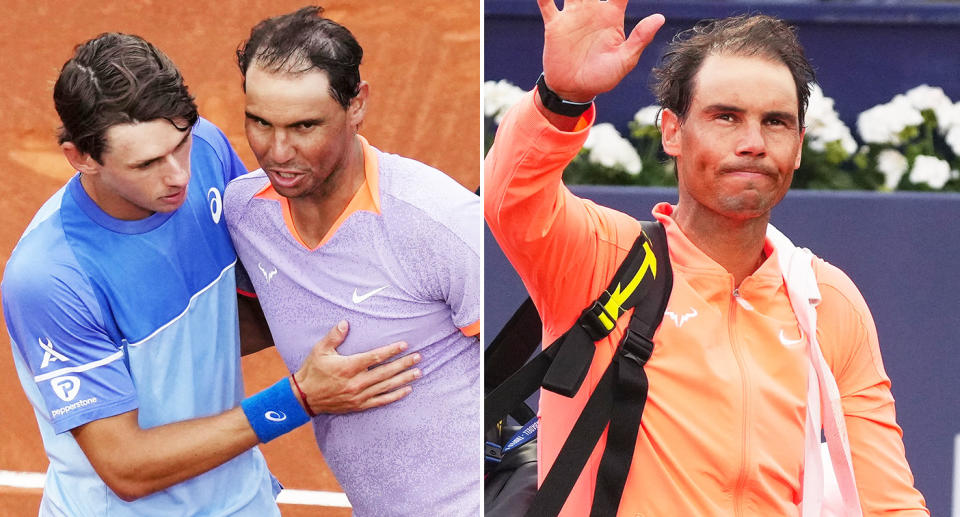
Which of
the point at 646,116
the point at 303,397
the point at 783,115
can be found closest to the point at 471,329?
Result: the point at 303,397

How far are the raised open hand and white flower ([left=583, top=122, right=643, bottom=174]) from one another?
3.15 ft

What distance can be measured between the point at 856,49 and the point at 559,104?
4.42ft

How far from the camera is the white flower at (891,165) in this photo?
2143 millimetres

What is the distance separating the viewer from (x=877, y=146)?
2.16 metres

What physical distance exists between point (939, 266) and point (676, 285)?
108 centimetres

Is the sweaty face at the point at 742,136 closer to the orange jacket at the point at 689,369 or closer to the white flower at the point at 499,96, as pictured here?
the orange jacket at the point at 689,369

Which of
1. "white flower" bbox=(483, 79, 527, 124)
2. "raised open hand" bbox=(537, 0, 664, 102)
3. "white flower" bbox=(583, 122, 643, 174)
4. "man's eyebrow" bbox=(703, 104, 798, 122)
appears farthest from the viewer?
"white flower" bbox=(583, 122, 643, 174)

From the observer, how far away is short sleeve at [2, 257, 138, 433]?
1189 mm

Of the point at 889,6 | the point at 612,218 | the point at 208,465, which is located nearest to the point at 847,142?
the point at 889,6

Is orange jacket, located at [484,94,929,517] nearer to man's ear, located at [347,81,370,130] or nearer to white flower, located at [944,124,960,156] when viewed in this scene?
man's ear, located at [347,81,370,130]

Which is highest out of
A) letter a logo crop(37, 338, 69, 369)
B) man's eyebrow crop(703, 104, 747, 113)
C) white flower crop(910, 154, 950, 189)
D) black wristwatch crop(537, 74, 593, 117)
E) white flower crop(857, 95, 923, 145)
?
black wristwatch crop(537, 74, 593, 117)

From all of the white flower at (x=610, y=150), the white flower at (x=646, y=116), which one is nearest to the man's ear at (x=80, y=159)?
the white flower at (x=610, y=150)

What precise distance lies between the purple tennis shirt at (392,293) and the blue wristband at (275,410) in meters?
0.05

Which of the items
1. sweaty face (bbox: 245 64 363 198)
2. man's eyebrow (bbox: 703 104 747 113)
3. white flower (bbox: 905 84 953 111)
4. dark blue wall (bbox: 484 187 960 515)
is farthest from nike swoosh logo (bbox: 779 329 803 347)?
white flower (bbox: 905 84 953 111)
